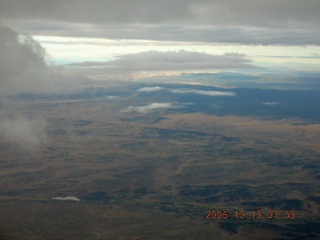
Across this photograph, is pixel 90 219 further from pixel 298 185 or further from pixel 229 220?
pixel 298 185

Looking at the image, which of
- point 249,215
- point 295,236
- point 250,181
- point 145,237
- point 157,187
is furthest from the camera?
point 250,181

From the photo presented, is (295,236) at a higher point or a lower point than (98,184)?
lower

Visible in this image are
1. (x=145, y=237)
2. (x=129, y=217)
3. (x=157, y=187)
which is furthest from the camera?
(x=157, y=187)

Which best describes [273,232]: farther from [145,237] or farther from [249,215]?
[145,237]

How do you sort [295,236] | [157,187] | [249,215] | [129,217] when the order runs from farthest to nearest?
1. [157,187]
2. [249,215]
3. [129,217]
4. [295,236]

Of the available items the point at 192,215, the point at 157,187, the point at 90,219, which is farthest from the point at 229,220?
the point at 157,187

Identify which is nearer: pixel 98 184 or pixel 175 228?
pixel 175 228

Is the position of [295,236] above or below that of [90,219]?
below

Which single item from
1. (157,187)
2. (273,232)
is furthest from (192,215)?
(157,187)

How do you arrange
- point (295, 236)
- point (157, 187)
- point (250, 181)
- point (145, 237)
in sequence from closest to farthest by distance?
point (145, 237) < point (295, 236) < point (157, 187) < point (250, 181)
